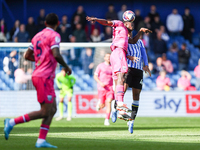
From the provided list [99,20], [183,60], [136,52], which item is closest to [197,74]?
[183,60]

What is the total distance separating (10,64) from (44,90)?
1169cm

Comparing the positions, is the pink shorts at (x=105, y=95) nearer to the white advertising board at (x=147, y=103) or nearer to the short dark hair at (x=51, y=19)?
the white advertising board at (x=147, y=103)

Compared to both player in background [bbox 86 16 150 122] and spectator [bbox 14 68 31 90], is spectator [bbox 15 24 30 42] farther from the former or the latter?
player in background [bbox 86 16 150 122]

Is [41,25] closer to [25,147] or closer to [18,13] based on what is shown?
[18,13]

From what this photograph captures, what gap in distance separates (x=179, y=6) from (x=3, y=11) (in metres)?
11.5

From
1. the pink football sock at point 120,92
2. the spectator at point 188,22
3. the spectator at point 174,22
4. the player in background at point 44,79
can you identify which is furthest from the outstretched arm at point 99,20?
the spectator at point 188,22

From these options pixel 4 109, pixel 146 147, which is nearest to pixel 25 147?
pixel 146 147

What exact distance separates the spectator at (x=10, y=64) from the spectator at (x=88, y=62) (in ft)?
10.1

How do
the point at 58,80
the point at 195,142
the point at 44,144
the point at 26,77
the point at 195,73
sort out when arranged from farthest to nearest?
the point at 195,73, the point at 26,77, the point at 58,80, the point at 195,142, the point at 44,144

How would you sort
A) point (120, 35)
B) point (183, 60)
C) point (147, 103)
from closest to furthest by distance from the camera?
point (120, 35) < point (147, 103) < point (183, 60)

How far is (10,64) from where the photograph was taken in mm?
17797

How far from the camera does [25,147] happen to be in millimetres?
6684

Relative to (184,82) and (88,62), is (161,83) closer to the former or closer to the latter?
(184,82)

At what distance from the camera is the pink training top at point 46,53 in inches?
258
